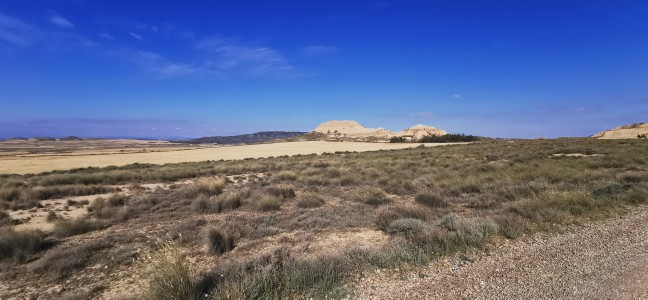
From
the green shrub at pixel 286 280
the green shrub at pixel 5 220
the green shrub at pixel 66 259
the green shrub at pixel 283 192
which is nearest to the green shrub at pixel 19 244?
the green shrub at pixel 66 259

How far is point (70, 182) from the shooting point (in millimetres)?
22375

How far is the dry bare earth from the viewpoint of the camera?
4.51 meters

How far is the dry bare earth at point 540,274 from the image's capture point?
4.51 m

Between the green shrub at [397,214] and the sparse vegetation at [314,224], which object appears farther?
the green shrub at [397,214]

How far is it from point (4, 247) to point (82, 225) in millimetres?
2075

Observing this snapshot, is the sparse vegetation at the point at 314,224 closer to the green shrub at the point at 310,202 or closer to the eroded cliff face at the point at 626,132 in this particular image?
the green shrub at the point at 310,202

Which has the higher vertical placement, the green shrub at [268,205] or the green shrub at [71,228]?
the green shrub at [268,205]

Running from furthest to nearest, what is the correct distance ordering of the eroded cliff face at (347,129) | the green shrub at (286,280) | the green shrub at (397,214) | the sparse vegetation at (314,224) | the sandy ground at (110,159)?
the eroded cliff face at (347,129) → the sandy ground at (110,159) → the green shrub at (397,214) → the sparse vegetation at (314,224) → the green shrub at (286,280)

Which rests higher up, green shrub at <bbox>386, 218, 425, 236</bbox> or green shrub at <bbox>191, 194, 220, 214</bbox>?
green shrub at <bbox>386, 218, 425, 236</bbox>

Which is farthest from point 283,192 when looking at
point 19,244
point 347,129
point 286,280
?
point 347,129

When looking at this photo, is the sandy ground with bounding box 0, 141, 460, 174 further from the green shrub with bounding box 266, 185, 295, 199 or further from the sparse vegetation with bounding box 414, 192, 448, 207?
the sparse vegetation with bounding box 414, 192, 448, 207

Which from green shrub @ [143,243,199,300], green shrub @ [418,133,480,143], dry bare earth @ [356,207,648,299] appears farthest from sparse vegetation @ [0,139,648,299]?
green shrub @ [418,133,480,143]

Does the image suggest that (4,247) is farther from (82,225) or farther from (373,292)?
(373,292)

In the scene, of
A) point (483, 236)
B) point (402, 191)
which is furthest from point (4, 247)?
point (402, 191)
